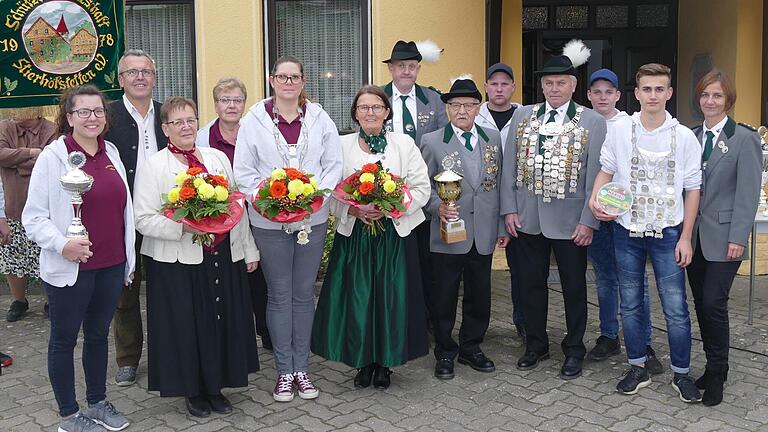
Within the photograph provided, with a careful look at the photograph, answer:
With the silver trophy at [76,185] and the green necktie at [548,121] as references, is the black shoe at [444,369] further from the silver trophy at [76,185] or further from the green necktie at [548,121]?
the silver trophy at [76,185]

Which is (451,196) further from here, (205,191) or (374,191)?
(205,191)

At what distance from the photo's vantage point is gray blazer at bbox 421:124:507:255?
17.6ft

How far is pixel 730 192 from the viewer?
15.8 ft

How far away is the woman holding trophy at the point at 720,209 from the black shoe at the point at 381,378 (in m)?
2.02

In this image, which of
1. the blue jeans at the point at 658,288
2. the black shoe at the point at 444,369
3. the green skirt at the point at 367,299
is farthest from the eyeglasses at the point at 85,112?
the blue jeans at the point at 658,288

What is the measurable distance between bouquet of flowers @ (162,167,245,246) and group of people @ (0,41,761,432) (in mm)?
183

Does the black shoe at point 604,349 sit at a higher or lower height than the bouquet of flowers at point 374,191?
lower

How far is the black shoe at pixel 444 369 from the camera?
213 inches

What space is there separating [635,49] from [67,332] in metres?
8.40

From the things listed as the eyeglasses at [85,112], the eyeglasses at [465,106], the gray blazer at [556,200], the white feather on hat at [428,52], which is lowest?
the gray blazer at [556,200]

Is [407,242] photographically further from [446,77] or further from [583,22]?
[583,22]

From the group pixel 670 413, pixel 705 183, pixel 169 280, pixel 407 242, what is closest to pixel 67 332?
pixel 169 280

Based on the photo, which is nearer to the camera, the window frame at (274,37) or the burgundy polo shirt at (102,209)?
the burgundy polo shirt at (102,209)

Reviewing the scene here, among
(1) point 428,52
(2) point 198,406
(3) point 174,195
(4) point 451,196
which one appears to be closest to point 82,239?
(3) point 174,195
